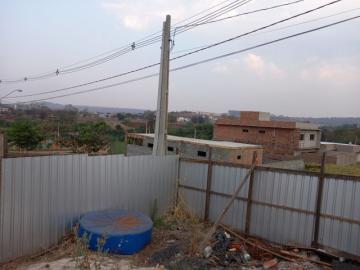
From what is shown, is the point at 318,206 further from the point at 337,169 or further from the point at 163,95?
the point at 337,169

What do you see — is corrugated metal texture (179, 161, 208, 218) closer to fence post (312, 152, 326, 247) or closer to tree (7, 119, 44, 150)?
fence post (312, 152, 326, 247)

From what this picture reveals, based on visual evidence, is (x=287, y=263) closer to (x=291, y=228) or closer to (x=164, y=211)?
(x=291, y=228)

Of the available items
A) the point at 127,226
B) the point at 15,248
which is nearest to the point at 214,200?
the point at 127,226

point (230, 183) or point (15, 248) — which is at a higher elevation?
point (230, 183)

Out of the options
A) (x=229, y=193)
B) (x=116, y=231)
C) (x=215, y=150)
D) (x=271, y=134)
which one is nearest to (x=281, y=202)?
(x=229, y=193)

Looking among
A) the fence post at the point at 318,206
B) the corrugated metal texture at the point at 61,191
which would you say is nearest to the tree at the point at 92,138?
the corrugated metal texture at the point at 61,191

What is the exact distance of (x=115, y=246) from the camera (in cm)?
682

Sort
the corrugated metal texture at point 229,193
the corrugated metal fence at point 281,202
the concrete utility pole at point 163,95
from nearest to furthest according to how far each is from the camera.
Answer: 1. the corrugated metal fence at point 281,202
2. the corrugated metal texture at point 229,193
3. the concrete utility pole at point 163,95

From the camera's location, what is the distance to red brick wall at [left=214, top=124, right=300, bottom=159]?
31.6 metres

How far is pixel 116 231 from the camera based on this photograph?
Result: 6949 millimetres

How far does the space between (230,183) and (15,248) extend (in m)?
5.16

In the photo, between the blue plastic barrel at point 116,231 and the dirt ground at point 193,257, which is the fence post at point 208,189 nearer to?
the dirt ground at point 193,257

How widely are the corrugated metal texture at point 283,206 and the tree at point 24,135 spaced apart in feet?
75.0

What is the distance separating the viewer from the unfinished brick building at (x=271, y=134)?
31.7 meters
